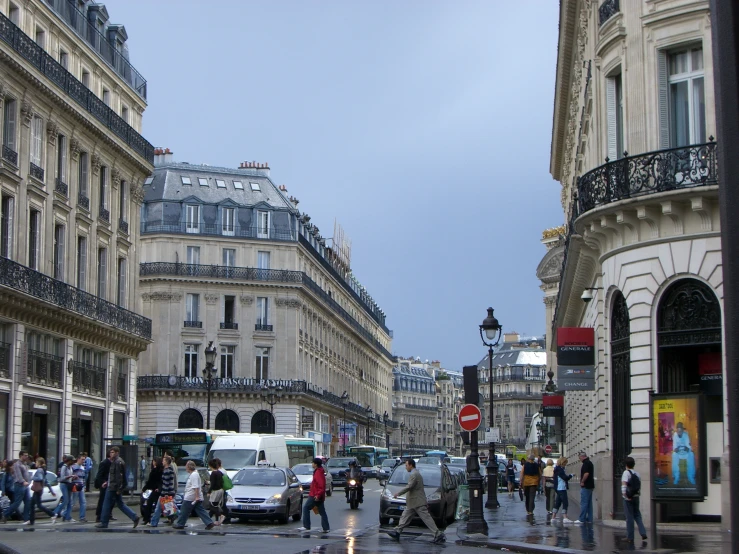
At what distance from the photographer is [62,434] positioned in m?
40.9

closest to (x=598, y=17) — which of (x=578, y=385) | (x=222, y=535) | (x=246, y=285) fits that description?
(x=578, y=385)

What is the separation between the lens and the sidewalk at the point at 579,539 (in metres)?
17.9

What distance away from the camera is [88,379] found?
44.1 metres

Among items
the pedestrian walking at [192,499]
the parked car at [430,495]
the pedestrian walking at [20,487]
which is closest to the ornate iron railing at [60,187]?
the pedestrian walking at [20,487]

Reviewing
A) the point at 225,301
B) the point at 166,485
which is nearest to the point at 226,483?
the point at 166,485

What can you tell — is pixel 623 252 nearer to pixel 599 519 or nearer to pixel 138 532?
pixel 599 519

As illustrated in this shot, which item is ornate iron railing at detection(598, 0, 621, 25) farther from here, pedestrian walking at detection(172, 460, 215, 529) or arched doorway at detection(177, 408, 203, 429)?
arched doorway at detection(177, 408, 203, 429)

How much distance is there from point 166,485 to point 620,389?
405 inches

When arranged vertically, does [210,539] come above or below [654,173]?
below

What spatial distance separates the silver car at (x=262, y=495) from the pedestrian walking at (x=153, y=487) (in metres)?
2.60

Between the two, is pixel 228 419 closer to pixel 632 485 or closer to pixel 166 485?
pixel 166 485

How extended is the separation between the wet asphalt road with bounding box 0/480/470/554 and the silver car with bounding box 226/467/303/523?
36 cm

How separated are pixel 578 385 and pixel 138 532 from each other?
10.8 m

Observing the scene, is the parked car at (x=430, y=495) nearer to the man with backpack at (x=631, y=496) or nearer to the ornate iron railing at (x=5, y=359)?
the man with backpack at (x=631, y=496)
